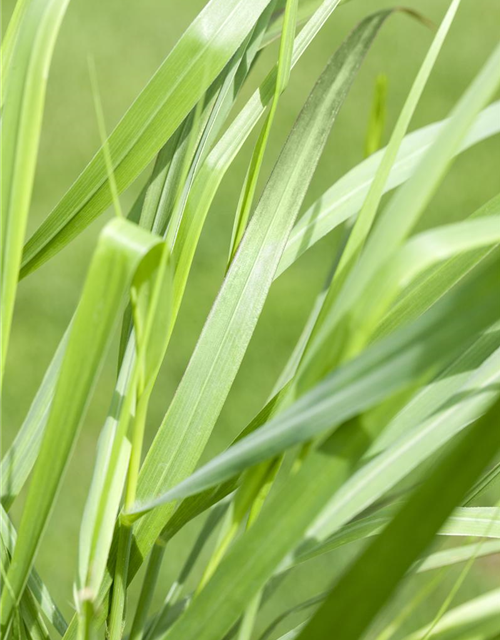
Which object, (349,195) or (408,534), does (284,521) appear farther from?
(349,195)

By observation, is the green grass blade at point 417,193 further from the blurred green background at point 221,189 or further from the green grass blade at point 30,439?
the blurred green background at point 221,189

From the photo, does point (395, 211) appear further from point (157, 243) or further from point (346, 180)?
point (346, 180)

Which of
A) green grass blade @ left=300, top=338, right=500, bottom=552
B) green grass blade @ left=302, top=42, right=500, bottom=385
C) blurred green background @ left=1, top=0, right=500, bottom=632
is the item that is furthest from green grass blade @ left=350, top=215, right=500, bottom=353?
blurred green background @ left=1, top=0, right=500, bottom=632

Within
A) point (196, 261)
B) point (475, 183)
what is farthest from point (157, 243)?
point (475, 183)

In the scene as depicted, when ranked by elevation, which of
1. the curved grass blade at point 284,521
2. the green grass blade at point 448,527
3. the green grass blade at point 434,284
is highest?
the green grass blade at point 434,284

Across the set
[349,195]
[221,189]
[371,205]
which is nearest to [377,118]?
[349,195]

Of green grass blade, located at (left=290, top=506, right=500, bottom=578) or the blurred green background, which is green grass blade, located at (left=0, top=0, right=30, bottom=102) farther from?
the blurred green background

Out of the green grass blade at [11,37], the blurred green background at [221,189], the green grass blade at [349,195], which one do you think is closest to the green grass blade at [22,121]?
the green grass blade at [11,37]
